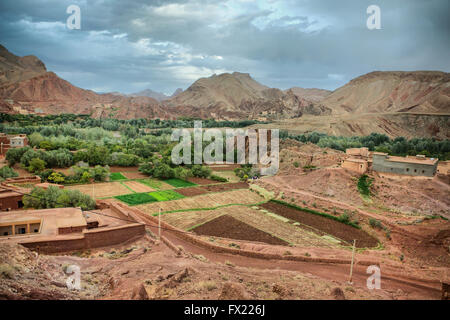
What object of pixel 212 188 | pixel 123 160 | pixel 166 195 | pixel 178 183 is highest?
pixel 123 160

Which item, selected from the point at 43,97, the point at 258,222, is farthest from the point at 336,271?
the point at 43,97

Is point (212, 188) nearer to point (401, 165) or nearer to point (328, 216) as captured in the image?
point (328, 216)

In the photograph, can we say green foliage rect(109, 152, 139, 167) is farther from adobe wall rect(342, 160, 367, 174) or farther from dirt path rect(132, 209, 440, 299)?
adobe wall rect(342, 160, 367, 174)

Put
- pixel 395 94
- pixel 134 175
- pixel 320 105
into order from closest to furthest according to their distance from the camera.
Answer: pixel 134 175 → pixel 395 94 → pixel 320 105

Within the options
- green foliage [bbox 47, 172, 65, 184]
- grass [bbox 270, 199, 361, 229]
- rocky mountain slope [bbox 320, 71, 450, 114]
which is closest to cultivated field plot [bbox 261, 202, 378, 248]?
grass [bbox 270, 199, 361, 229]
